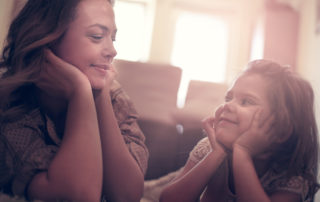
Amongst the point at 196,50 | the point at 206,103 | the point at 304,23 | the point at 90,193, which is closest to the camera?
the point at 90,193

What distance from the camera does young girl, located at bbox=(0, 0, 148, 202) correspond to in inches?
14.9

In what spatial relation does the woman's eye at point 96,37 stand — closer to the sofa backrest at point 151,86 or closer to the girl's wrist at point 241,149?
the sofa backrest at point 151,86

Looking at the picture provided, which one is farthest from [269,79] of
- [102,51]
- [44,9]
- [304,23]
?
[304,23]

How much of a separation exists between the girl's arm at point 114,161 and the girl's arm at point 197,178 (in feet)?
0.18

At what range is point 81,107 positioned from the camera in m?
0.40

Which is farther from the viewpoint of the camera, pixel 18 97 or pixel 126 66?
pixel 126 66

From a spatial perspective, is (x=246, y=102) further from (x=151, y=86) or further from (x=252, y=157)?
(x=151, y=86)

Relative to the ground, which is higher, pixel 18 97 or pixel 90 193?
pixel 18 97

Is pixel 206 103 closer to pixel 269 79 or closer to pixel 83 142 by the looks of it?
pixel 269 79

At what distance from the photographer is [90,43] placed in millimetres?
424

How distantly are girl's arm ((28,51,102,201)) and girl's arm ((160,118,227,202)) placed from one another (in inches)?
4.3

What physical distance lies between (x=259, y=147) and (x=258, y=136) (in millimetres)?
16

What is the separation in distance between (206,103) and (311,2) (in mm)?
604

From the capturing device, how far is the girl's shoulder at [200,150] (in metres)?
0.44
